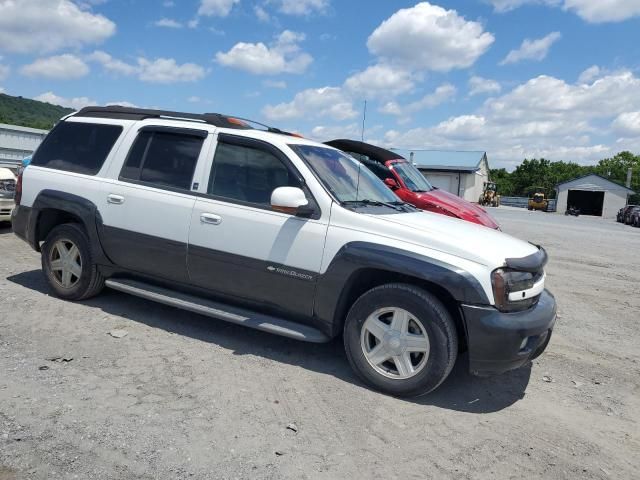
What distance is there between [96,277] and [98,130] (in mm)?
1541

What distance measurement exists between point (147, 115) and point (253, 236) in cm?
202

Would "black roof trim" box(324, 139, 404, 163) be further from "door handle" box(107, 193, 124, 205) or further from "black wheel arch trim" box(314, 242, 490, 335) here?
"black wheel arch trim" box(314, 242, 490, 335)

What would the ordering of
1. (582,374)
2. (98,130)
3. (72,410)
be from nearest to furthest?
1. (72,410)
2. (582,374)
3. (98,130)

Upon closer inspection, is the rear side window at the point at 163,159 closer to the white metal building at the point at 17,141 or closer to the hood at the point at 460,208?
the hood at the point at 460,208

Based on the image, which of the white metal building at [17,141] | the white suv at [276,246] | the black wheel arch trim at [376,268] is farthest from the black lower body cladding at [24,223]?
the white metal building at [17,141]

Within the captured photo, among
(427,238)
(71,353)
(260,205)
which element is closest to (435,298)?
(427,238)

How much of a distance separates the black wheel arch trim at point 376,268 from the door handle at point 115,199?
7.39 ft

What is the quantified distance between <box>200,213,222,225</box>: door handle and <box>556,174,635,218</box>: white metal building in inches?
2412

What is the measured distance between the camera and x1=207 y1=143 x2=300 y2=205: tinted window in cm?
446

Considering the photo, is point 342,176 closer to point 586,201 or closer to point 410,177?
point 410,177

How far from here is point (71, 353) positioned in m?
4.28

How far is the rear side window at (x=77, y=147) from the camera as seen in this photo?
5.36 meters

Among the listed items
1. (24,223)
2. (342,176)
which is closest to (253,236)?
(342,176)

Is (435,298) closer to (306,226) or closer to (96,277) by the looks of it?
(306,226)
